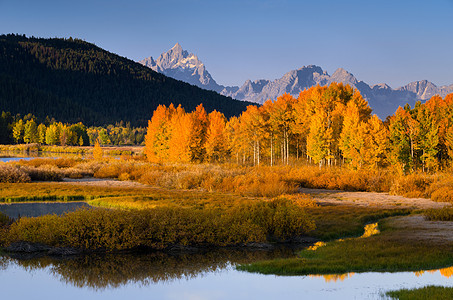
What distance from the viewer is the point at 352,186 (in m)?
37.7

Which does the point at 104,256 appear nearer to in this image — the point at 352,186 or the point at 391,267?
the point at 391,267

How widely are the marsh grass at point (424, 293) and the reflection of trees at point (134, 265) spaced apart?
5529mm

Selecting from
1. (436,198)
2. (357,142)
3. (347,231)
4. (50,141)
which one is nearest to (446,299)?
Result: (347,231)

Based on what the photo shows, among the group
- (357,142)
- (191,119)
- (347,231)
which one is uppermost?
(191,119)

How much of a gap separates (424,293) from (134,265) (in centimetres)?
875

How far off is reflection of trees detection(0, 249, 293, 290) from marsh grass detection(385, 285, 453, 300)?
5.53 m

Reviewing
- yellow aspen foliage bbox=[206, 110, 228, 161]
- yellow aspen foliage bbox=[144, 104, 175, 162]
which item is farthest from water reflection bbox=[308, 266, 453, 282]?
yellow aspen foliage bbox=[144, 104, 175, 162]

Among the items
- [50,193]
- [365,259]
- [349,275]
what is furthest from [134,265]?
[50,193]

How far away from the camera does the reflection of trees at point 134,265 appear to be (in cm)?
1207

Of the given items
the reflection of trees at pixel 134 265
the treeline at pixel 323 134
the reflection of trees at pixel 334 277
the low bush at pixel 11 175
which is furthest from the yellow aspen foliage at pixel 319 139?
the reflection of trees at pixel 334 277

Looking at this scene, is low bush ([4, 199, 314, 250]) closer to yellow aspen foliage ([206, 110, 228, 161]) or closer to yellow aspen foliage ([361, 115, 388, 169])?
yellow aspen foliage ([361, 115, 388, 169])

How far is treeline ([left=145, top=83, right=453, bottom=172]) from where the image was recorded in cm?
4656

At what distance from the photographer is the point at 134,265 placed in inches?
543

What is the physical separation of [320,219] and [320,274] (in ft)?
34.0
